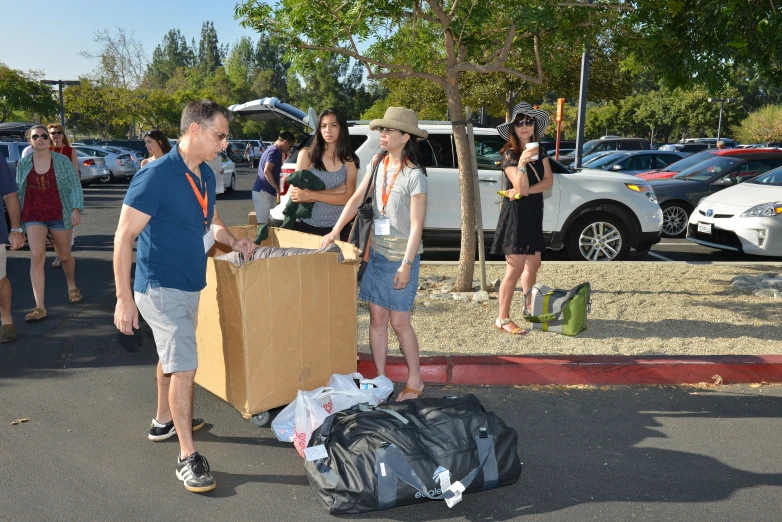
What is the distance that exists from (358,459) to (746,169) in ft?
39.7

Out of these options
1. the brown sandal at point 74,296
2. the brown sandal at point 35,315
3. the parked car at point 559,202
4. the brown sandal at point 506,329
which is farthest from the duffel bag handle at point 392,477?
the parked car at point 559,202

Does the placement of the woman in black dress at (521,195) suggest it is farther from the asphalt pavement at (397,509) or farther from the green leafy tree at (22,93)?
the green leafy tree at (22,93)

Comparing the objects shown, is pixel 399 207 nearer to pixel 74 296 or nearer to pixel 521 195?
pixel 521 195

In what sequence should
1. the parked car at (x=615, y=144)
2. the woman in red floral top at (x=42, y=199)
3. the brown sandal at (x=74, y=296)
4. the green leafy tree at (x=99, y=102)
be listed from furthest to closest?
the green leafy tree at (x=99, y=102), the parked car at (x=615, y=144), the brown sandal at (x=74, y=296), the woman in red floral top at (x=42, y=199)

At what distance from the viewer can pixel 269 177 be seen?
947cm

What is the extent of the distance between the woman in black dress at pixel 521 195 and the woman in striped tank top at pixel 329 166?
4.51 ft

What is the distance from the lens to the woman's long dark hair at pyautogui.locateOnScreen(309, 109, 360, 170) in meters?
5.34

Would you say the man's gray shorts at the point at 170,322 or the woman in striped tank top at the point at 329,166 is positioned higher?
the woman in striped tank top at the point at 329,166

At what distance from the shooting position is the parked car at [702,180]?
12.7 metres

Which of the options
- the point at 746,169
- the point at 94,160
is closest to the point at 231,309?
the point at 746,169

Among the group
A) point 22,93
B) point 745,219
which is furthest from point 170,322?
point 22,93

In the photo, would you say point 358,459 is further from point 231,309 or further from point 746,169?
point 746,169

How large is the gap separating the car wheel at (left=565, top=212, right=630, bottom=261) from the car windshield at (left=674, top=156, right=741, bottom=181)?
415 centimetres

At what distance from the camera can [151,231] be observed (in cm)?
360
